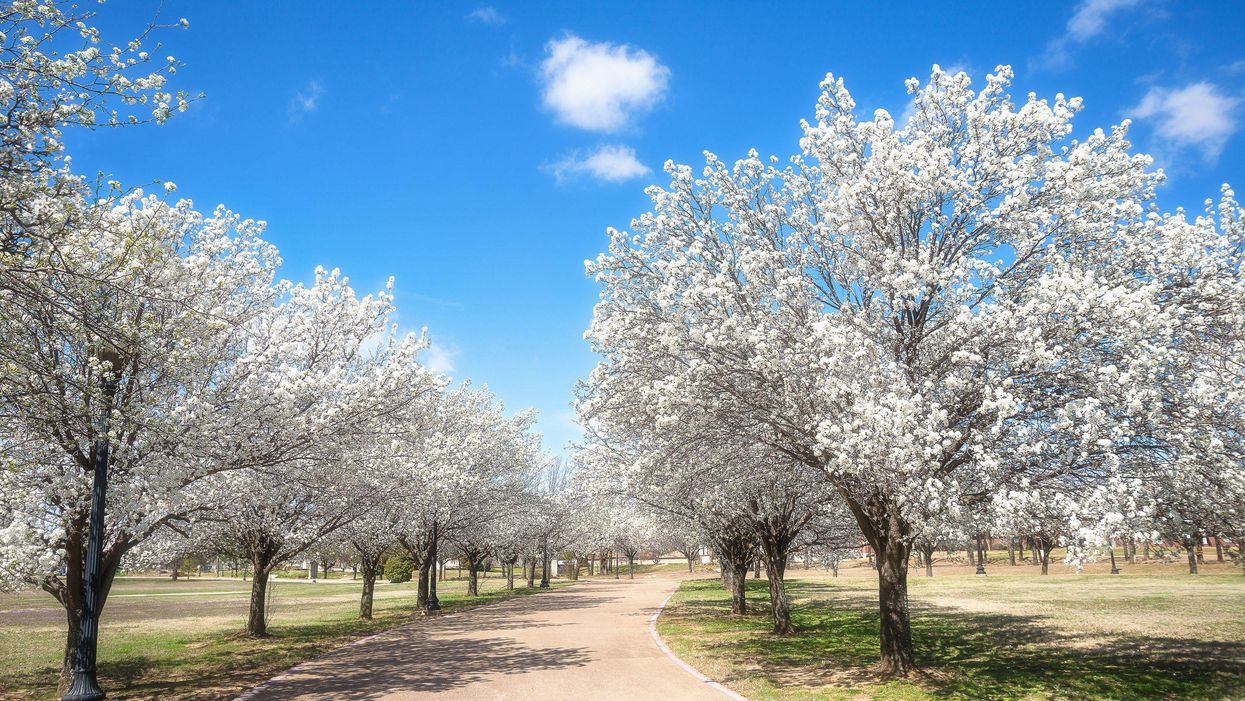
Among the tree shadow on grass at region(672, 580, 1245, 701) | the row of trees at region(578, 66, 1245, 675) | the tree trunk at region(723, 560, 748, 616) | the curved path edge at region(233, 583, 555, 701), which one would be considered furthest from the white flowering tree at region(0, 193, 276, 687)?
the tree trunk at region(723, 560, 748, 616)

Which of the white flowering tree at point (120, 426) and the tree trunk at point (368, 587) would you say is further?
the tree trunk at point (368, 587)

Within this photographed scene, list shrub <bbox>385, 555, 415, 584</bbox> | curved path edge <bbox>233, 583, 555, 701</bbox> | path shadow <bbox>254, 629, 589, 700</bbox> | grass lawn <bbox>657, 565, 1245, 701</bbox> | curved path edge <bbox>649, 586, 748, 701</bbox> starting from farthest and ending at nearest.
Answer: shrub <bbox>385, 555, 415, 584</bbox> < path shadow <bbox>254, 629, 589, 700</bbox> < grass lawn <bbox>657, 565, 1245, 701</bbox> < curved path edge <bbox>233, 583, 555, 701</bbox> < curved path edge <bbox>649, 586, 748, 701</bbox>

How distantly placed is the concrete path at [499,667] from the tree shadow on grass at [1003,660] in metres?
2.18

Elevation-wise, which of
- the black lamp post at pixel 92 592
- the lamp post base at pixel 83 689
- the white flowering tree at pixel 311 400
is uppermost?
the white flowering tree at pixel 311 400

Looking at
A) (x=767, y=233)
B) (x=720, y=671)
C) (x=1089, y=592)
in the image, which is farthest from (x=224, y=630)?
(x=1089, y=592)

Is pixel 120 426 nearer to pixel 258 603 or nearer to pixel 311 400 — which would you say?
pixel 311 400

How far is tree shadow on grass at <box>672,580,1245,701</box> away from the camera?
40.8ft

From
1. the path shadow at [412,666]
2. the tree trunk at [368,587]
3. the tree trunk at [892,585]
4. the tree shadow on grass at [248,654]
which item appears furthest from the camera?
the tree trunk at [368,587]

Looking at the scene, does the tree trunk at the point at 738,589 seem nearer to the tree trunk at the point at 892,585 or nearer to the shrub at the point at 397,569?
the tree trunk at the point at 892,585

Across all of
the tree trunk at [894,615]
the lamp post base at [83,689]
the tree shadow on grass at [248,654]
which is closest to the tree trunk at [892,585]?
the tree trunk at [894,615]

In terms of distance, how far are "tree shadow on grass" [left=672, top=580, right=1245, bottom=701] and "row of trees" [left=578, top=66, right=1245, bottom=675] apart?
1737 millimetres

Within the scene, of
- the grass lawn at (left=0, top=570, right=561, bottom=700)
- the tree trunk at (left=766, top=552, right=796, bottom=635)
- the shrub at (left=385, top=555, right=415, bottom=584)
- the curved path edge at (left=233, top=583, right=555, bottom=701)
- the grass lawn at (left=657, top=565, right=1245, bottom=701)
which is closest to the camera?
the curved path edge at (left=233, top=583, right=555, bottom=701)

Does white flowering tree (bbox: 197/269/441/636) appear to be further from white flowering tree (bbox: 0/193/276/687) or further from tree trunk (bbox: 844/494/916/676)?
tree trunk (bbox: 844/494/916/676)

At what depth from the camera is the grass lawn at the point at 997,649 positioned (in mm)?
12391
